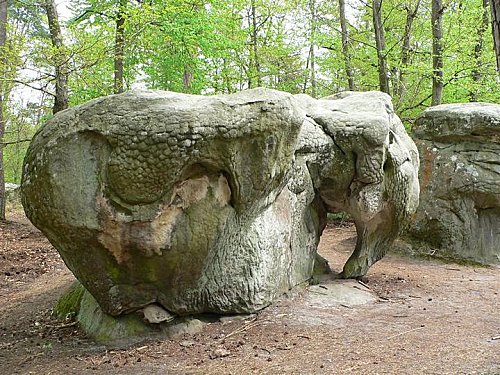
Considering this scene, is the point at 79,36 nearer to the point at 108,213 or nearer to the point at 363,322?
the point at 108,213

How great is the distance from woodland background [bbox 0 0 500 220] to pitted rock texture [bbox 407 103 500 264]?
1.83m

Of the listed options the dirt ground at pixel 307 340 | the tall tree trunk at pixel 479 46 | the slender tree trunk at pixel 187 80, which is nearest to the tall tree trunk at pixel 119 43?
the slender tree trunk at pixel 187 80

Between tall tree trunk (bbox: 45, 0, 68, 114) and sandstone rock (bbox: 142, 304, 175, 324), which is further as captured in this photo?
tall tree trunk (bbox: 45, 0, 68, 114)

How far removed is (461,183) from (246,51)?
11.4 m

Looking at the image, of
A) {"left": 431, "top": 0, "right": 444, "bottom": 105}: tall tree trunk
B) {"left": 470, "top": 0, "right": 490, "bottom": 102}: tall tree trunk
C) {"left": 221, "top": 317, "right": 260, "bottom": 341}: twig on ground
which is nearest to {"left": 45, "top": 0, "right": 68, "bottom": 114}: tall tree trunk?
{"left": 221, "top": 317, "right": 260, "bottom": 341}: twig on ground

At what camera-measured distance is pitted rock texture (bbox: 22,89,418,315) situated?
4.75 metres

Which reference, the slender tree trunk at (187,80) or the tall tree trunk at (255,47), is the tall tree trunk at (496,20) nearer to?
the slender tree trunk at (187,80)

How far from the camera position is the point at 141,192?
188 inches

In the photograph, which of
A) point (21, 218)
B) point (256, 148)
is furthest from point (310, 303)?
point (21, 218)

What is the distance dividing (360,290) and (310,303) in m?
1.04

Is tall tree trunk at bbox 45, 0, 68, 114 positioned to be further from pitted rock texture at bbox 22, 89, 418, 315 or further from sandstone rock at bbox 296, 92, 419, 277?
pitted rock texture at bbox 22, 89, 418, 315

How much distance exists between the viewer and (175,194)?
5.05 meters

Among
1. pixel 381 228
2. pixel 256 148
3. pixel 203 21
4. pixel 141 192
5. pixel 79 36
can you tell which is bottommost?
pixel 381 228

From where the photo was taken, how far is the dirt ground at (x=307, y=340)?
438cm
